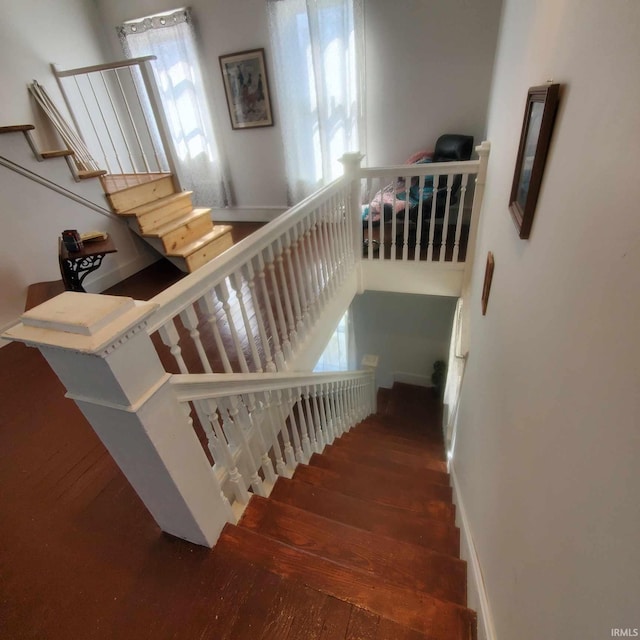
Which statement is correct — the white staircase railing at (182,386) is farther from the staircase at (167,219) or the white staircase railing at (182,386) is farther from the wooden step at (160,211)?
the wooden step at (160,211)

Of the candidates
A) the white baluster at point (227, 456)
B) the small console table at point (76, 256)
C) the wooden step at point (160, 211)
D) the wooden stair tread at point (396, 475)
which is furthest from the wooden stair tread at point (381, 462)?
the wooden step at point (160, 211)

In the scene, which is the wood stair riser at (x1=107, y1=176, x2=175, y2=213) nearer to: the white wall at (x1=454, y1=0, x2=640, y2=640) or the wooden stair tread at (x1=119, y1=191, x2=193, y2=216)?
the wooden stair tread at (x1=119, y1=191, x2=193, y2=216)

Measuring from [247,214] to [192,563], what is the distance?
4.16m

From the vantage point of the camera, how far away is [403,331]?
14.9 ft

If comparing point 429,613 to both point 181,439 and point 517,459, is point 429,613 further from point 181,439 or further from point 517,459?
point 181,439

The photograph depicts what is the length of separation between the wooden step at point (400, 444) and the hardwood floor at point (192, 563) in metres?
1.17

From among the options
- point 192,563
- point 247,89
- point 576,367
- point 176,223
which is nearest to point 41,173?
point 176,223

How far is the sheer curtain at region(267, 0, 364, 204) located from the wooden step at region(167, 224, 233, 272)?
1238 millimetres

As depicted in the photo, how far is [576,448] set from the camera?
613mm

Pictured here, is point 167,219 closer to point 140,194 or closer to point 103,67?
point 140,194

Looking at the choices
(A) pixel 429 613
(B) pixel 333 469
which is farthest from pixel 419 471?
(A) pixel 429 613

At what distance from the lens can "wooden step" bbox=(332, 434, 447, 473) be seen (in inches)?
104

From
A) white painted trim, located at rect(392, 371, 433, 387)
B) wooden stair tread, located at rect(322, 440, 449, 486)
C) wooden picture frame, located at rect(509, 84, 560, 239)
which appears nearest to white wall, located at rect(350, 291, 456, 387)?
white painted trim, located at rect(392, 371, 433, 387)

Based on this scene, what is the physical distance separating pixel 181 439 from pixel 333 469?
1399 mm
